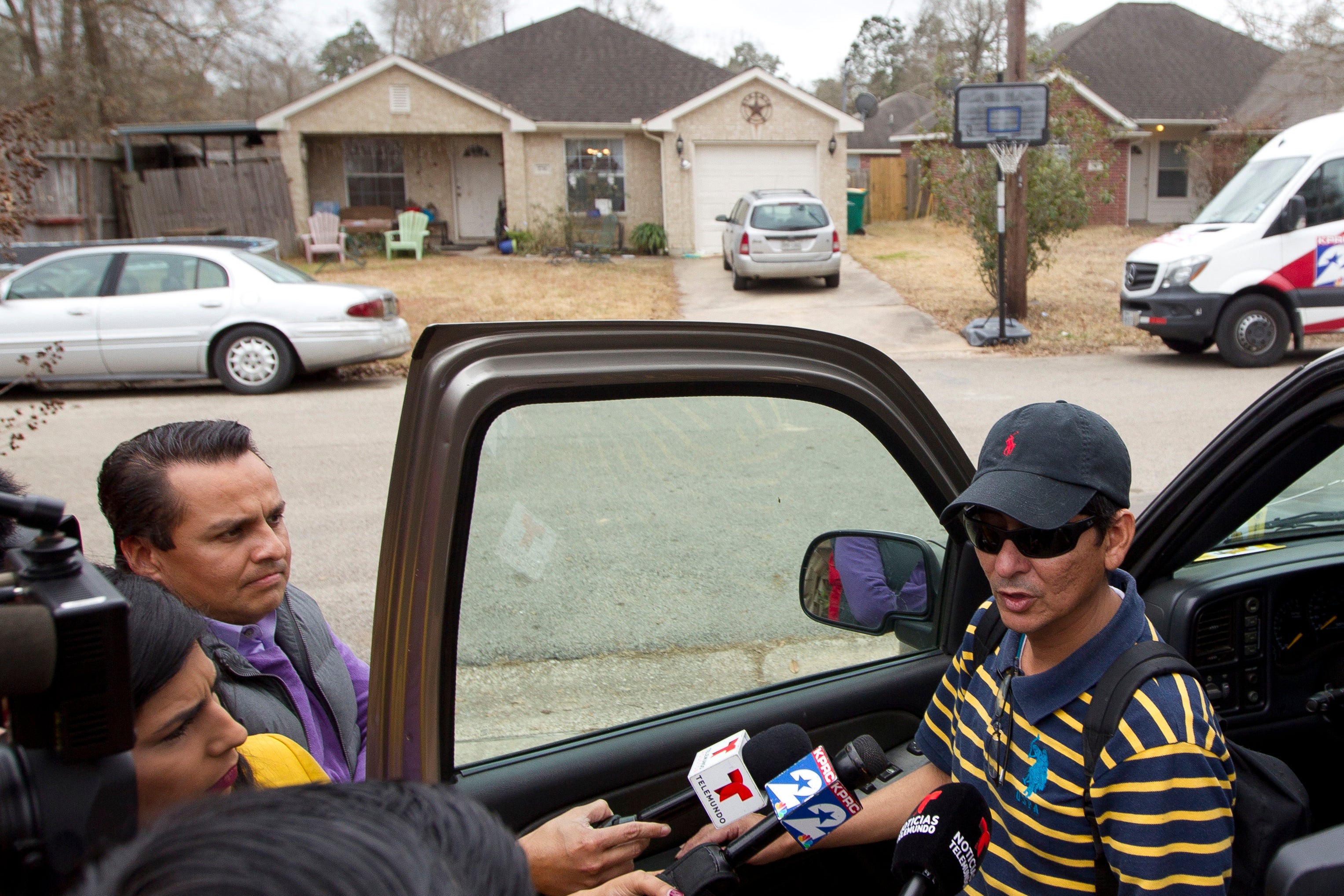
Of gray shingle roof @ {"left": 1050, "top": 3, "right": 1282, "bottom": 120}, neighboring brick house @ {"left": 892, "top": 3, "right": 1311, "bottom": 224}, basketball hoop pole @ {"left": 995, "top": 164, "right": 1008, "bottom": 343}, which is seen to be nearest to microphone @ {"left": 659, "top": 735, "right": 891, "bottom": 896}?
basketball hoop pole @ {"left": 995, "top": 164, "right": 1008, "bottom": 343}

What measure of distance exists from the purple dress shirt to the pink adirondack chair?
21600 mm

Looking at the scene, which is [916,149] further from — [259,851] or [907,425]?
[259,851]

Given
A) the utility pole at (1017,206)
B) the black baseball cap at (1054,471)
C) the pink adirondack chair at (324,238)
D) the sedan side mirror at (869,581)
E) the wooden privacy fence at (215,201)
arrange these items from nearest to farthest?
1. the black baseball cap at (1054,471)
2. the sedan side mirror at (869,581)
3. the utility pole at (1017,206)
4. the pink adirondack chair at (324,238)
5. the wooden privacy fence at (215,201)

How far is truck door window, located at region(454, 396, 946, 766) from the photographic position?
1921mm

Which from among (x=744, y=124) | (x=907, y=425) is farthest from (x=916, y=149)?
(x=907, y=425)

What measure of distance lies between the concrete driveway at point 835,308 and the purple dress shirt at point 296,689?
10.6 m

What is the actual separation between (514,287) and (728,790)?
59.5 ft

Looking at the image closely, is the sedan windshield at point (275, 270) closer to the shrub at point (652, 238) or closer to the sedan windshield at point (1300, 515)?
the sedan windshield at point (1300, 515)

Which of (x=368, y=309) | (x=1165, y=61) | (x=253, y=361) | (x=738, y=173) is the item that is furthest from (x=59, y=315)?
(x=1165, y=61)

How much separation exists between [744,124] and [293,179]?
10644 millimetres

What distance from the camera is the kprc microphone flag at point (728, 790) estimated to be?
1.79 meters

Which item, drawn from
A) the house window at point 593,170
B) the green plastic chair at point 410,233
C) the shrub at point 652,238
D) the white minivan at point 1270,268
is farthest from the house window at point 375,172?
the white minivan at point 1270,268

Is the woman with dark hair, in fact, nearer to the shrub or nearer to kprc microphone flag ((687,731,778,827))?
kprc microphone flag ((687,731,778,827))

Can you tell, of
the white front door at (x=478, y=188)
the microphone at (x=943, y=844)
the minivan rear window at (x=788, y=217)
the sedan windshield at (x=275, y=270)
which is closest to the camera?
the microphone at (x=943, y=844)
